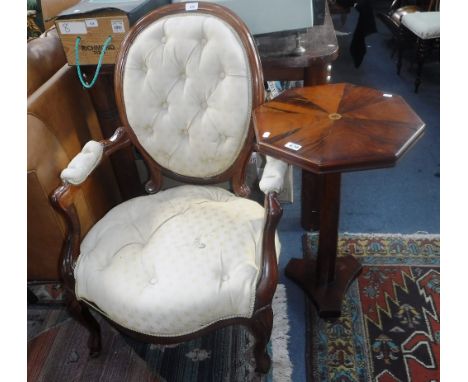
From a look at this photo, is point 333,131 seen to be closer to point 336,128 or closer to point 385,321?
point 336,128

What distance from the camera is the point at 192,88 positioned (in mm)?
1290

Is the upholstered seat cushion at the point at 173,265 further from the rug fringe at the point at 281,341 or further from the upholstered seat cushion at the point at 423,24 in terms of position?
the upholstered seat cushion at the point at 423,24

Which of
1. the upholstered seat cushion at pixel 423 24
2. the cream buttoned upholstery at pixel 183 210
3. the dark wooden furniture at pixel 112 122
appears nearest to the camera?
the cream buttoned upholstery at pixel 183 210

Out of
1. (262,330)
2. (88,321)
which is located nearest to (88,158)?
(88,321)

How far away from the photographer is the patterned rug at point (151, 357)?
1387 mm

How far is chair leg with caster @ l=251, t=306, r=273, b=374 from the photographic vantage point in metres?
1.12

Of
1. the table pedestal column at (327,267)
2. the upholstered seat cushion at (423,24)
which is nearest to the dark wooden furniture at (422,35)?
the upholstered seat cushion at (423,24)

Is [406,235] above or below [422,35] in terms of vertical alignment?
below

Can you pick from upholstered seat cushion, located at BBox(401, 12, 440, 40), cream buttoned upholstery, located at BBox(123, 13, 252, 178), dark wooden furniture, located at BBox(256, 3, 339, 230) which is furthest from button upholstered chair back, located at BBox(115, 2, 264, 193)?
upholstered seat cushion, located at BBox(401, 12, 440, 40)

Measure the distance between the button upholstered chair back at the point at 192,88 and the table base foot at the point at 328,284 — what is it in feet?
1.73

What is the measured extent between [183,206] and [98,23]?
27.9 inches

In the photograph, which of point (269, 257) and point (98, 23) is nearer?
point (269, 257)

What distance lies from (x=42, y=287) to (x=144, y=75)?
3.28 feet

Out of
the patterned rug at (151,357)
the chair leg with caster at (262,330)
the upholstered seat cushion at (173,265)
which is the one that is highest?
the upholstered seat cushion at (173,265)
